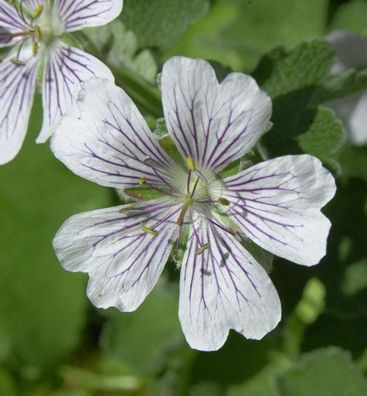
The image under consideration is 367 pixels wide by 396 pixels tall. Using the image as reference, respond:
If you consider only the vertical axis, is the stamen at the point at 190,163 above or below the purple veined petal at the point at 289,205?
above

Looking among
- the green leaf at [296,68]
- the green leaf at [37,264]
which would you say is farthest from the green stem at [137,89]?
the green leaf at [37,264]

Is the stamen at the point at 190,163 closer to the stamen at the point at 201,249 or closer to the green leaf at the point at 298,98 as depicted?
the stamen at the point at 201,249

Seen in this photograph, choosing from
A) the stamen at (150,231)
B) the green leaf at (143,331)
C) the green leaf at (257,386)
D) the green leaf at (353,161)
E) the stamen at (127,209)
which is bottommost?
the green leaf at (257,386)

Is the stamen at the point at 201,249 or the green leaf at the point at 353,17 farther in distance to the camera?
the green leaf at the point at 353,17

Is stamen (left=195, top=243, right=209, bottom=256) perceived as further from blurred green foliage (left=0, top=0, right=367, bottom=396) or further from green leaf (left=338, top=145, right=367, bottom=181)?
green leaf (left=338, top=145, right=367, bottom=181)

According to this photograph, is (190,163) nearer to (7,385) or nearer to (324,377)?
(324,377)

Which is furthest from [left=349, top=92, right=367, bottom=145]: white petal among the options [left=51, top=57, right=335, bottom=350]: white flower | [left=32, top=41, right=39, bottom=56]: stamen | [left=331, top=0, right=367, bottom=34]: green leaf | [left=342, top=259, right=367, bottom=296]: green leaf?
[left=32, top=41, right=39, bottom=56]: stamen
